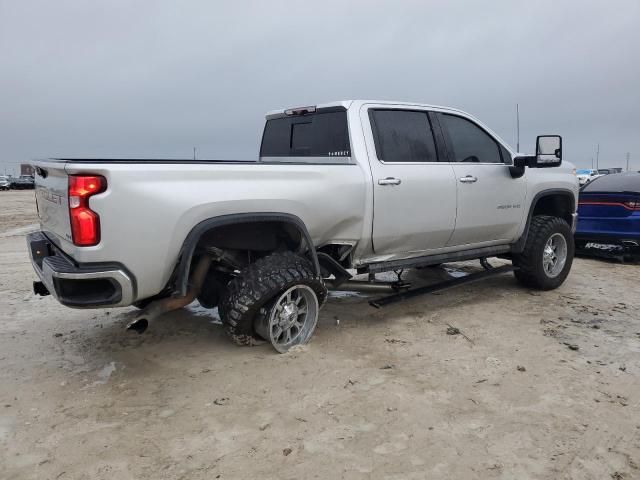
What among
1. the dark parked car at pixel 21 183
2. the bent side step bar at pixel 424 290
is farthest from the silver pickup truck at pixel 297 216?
the dark parked car at pixel 21 183

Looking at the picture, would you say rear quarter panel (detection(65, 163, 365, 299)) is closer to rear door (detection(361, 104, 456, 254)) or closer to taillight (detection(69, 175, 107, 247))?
taillight (detection(69, 175, 107, 247))

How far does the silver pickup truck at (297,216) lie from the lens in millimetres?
3252

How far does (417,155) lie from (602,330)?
2.22 m

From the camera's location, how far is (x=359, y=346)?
433cm

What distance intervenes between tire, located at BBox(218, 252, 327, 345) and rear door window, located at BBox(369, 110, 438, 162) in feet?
4.04

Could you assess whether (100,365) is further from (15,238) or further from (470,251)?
(15,238)

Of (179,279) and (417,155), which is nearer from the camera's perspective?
(179,279)

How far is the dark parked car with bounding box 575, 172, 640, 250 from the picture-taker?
788cm

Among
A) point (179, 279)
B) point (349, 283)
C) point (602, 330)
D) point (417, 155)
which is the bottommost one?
point (602, 330)

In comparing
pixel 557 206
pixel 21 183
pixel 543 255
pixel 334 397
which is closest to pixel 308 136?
pixel 334 397

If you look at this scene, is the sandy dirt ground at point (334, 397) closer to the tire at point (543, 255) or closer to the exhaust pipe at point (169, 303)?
the exhaust pipe at point (169, 303)

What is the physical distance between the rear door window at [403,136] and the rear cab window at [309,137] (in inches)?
11.2

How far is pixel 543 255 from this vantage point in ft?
19.7

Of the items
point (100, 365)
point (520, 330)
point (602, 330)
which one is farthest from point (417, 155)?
point (100, 365)
